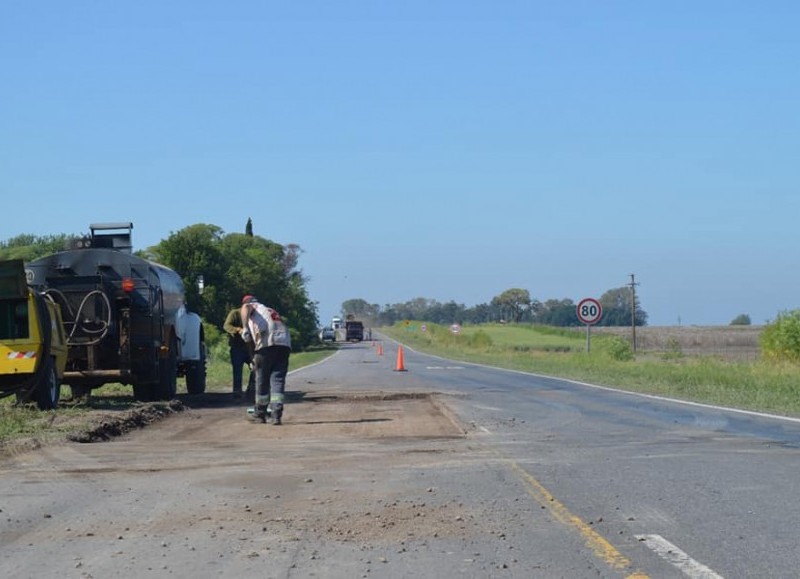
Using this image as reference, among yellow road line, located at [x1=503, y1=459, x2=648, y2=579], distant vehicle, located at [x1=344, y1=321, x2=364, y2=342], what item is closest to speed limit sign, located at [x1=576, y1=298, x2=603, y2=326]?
yellow road line, located at [x1=503, y1=459, x2=648, y2=579]

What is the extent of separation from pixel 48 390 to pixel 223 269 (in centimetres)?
5768

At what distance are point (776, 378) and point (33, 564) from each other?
81.0ft

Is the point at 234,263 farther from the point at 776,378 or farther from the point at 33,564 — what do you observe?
the point at 33,564

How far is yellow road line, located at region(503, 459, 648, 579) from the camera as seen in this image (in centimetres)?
672

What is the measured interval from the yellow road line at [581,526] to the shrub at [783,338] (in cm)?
3951

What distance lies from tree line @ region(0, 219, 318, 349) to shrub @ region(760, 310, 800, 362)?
2672 centimetres

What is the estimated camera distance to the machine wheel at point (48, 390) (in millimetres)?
17406

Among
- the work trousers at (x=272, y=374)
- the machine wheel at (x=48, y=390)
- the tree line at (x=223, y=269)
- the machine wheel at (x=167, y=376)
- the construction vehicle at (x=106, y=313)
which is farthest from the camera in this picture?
the tree line at (x=223, y=269)

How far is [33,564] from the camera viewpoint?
268 inches

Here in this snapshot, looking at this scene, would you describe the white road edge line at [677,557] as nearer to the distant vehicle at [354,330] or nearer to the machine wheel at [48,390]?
the machine wheel at [48,390]

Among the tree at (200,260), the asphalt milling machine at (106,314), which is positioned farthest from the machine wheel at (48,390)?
the tree at (200,260)

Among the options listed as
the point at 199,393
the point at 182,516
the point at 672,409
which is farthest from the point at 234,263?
the point at 182,516

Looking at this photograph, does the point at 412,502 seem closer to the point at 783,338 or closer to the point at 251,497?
the point at 251,497

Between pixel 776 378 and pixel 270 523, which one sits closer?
pixel 270 523
